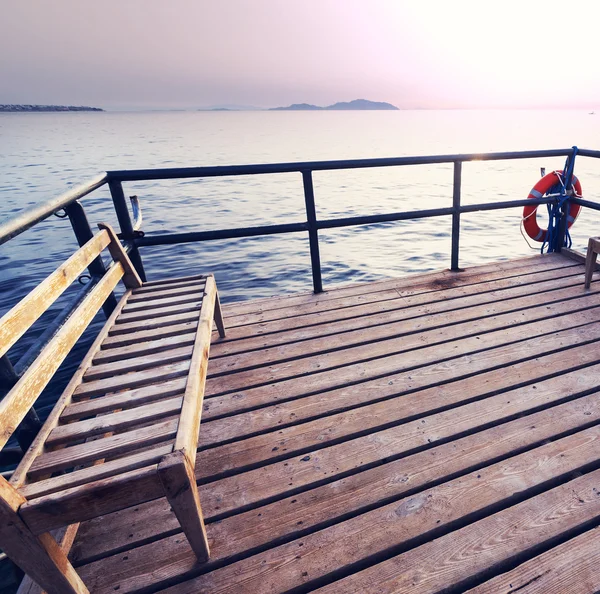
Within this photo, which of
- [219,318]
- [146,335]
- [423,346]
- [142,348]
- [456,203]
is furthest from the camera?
[456,203]

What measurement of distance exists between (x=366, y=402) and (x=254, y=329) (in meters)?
1.05

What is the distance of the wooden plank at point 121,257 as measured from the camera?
2258 millimetres

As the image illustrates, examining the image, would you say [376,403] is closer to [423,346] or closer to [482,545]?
[423,346]

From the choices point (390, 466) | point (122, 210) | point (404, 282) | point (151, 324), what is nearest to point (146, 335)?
point (151, 324)

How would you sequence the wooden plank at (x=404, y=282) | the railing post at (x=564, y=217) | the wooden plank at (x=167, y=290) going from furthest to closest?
the railing post at (x=564, y=217) → the wooden plank at (x=404, y=282) → the wooden plank at (x=167, y=290)

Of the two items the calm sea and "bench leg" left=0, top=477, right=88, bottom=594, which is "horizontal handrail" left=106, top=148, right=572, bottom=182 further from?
the calm sea

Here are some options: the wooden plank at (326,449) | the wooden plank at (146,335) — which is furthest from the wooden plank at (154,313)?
the wooden plank at (326,449)

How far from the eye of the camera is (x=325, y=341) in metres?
2.56

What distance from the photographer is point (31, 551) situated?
104 cm

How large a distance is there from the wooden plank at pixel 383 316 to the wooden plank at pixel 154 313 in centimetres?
43

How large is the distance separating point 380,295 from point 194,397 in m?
2.02

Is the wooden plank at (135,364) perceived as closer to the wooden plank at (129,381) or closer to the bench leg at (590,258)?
the wooden plank at (129,381)

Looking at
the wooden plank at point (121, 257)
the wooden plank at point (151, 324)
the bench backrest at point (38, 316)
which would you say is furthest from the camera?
the wooden plank at point (121, 257)

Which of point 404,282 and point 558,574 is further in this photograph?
point 404,282
